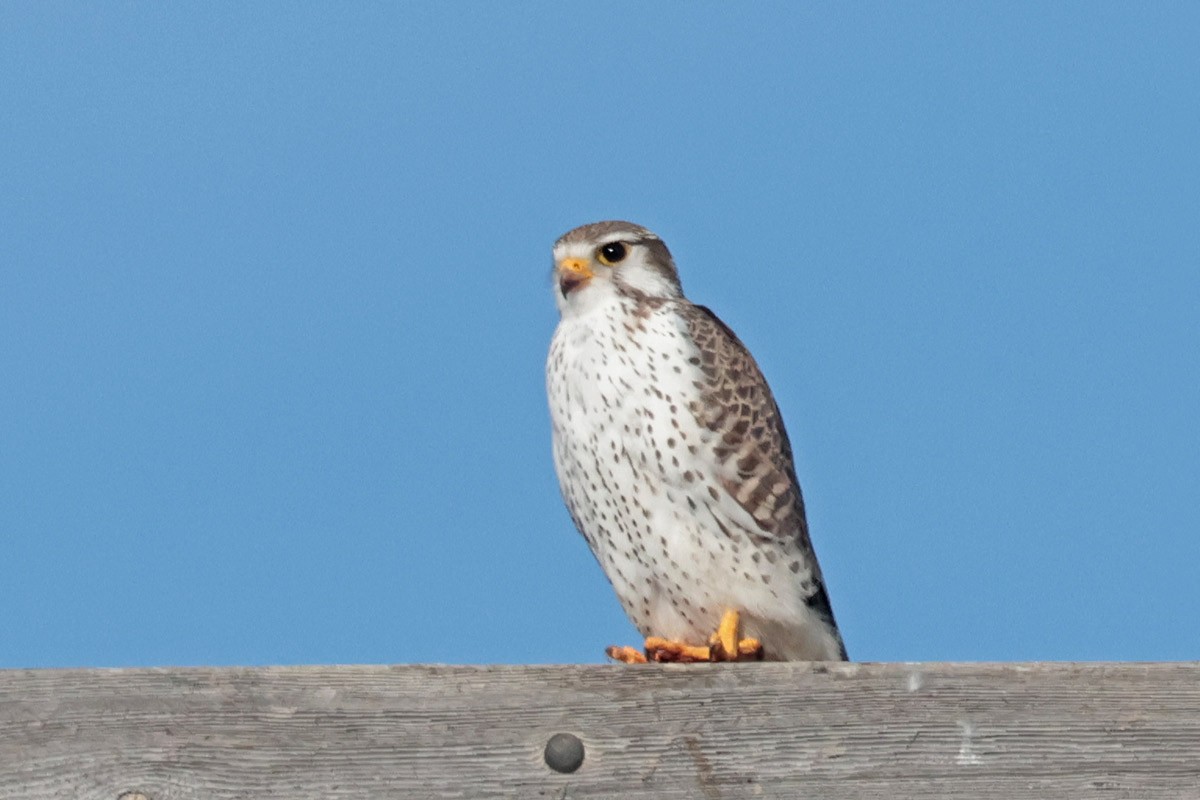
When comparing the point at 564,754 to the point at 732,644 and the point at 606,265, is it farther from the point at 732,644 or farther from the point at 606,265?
the point at 606,265

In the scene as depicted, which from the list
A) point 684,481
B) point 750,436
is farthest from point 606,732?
point 750,436

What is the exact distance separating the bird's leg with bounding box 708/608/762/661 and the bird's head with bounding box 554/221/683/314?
0.92 metres

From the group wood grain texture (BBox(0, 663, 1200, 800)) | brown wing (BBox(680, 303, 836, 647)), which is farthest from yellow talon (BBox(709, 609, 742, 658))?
wood grain texture (BBox(0, 663, 1200, 800))

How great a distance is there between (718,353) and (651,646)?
92 cm

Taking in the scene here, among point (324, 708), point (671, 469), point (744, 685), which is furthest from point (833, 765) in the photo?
point (671, 469)

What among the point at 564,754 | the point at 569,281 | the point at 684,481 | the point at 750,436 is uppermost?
the point at 569,281

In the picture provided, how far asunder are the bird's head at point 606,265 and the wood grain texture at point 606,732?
1831mm

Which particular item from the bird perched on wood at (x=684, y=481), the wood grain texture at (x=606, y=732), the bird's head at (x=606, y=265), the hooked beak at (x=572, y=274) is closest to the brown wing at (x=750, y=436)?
the bird perched on wood at (x=684, y=481)

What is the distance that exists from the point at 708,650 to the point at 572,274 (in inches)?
44.0

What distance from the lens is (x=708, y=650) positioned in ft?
11.6

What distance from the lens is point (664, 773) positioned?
7.68 ft

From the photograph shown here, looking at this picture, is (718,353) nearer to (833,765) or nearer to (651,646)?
(651,646)

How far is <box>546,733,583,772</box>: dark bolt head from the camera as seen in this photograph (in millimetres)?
2342

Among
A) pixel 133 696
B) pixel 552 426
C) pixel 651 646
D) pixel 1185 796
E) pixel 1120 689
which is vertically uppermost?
pixel 552 426
